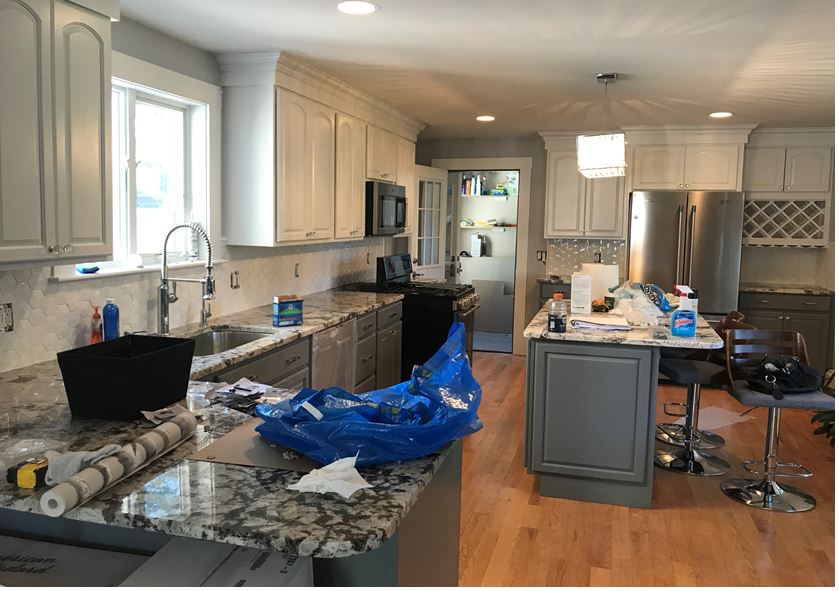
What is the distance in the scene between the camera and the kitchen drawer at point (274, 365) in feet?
9.94

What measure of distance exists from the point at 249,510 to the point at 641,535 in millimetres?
→ 2538

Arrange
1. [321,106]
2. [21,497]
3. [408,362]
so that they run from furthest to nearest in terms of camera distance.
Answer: [408,362] < [321,106] < [21,497]

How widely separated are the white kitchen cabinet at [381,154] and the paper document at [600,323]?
2.30 metres

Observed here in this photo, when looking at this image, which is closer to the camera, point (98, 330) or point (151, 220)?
point (98, 330)

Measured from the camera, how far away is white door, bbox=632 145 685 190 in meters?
6.40

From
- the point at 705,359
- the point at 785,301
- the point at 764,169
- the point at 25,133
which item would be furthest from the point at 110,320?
the point at 764,169

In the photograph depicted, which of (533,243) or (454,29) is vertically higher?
(454,29)

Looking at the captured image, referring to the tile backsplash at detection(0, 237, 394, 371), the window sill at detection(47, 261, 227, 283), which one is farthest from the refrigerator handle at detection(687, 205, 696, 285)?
the window sill at detection(47, 261, 227, 283)

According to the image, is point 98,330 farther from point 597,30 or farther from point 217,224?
point 597,30

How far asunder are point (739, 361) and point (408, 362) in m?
2.54

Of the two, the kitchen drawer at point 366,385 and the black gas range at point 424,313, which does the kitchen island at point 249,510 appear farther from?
the black gas range at point 424,313

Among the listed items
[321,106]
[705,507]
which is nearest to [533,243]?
[321,106]

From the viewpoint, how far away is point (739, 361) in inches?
147

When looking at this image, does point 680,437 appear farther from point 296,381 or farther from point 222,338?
point 222,338
